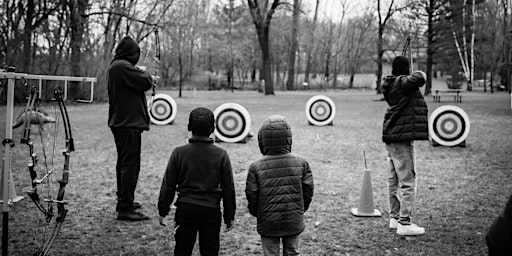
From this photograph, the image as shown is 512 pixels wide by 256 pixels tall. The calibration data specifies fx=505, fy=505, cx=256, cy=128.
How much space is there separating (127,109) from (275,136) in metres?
2.28

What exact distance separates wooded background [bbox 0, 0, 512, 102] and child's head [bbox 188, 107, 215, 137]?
1.73 m

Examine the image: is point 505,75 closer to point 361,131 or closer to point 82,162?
point 361,131

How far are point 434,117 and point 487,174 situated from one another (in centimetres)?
335

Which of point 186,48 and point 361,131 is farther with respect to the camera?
point 186,48

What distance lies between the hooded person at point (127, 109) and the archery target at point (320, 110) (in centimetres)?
1109

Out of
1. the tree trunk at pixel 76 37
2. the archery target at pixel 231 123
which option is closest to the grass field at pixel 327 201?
the archery target at pixel 231 123

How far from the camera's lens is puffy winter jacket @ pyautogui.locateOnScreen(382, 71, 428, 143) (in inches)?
197

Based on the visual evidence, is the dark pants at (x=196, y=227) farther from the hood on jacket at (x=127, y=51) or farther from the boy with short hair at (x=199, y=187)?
the hood on jacket at (x=127, y=51)

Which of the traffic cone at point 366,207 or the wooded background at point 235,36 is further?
the wooded background at point 235,36

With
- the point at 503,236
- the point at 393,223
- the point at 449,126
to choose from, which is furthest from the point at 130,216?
the point at 449,126

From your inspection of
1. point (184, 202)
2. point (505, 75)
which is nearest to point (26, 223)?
point (184, 202)

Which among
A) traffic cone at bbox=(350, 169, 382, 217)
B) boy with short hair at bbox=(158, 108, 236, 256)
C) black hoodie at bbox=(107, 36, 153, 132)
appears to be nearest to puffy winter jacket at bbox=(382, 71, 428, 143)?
traffic cone at bbox=(350, 169, 382, 217)

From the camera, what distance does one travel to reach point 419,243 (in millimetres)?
4852

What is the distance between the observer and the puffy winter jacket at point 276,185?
357cm
